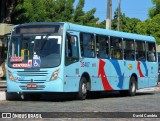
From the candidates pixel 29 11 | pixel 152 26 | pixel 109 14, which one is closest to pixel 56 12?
pixel 29 11

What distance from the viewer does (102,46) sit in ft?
76.0

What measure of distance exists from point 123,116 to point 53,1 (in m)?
49.9

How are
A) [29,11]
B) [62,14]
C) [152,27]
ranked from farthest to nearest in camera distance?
[152,27] → [62,14] → [29,11]

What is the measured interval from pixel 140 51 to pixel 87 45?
577 cm

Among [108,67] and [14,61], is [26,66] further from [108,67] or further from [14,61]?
[108,67]

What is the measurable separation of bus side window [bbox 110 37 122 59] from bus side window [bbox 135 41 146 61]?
1.89 meters

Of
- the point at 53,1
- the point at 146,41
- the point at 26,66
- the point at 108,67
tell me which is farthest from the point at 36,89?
the point at 53,1

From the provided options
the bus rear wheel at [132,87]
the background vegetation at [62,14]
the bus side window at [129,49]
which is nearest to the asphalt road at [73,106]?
the bus rear wheel at [132,87]

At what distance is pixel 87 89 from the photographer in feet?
72.2

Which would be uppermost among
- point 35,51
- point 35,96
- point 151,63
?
point 35,51

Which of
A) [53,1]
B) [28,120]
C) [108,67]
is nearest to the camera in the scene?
[28,120]

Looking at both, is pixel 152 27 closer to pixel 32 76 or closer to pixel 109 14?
pixel 109 14

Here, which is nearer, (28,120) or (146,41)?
(28,120)

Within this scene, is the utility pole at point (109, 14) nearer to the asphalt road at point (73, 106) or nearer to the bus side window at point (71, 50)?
the asphalt road at point (73, 106)
